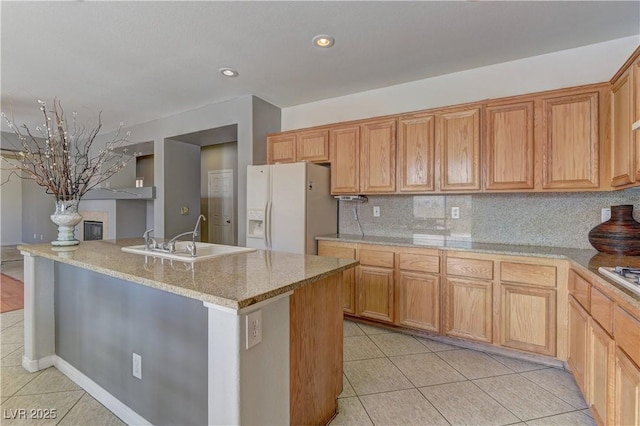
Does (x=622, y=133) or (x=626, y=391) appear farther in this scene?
(x=622, y=133)

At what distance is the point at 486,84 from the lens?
309cm

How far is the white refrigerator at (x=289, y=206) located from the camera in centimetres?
339

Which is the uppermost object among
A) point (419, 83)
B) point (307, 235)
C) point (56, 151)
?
point (419, 83)

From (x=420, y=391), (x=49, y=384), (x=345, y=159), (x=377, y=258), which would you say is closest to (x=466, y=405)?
(x=420, y=391)

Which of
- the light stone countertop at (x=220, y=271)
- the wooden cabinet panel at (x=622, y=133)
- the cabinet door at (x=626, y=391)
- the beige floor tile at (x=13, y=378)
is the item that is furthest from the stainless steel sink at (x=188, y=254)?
the wooden cabinet panel at (x=622, y=133)

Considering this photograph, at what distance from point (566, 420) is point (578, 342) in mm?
467

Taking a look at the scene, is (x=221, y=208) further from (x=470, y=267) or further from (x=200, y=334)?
(x=200, y=334)

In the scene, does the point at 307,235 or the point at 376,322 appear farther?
the point at 307,235

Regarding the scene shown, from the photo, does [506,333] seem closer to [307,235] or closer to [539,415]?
[539,415]

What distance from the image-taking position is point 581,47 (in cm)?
268

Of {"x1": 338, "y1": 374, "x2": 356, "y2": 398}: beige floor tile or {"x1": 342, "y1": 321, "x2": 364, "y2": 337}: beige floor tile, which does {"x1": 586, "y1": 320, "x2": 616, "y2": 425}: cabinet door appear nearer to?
{"x1": 338, "y1": 374, "x2": 356, "y2": 398}: beige floor tile

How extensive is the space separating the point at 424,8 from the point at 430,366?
2.67m

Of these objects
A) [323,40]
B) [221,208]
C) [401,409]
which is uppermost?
[323,40]

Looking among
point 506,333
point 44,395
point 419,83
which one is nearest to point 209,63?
point 419,83
